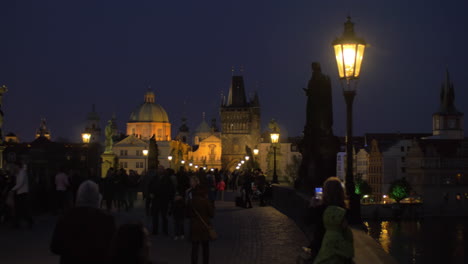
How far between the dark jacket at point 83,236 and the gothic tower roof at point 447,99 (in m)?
163

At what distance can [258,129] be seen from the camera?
16088cm

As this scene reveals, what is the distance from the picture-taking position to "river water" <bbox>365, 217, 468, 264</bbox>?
4640 cm

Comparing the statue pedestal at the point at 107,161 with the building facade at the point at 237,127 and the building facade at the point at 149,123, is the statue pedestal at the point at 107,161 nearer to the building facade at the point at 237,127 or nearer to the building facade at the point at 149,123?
the building facade at the point at 149,123

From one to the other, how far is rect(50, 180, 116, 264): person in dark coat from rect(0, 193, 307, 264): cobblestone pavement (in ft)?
19.9

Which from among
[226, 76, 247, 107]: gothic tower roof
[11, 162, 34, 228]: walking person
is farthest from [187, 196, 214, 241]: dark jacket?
[226, 76, 247, 107]: gothic tower roof

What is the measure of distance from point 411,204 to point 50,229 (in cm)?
6806

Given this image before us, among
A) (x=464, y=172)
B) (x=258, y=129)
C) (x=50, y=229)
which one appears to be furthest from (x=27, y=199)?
(x=258, y=129)

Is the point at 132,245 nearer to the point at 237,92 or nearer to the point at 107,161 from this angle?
the point at 107,161

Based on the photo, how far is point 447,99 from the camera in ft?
540

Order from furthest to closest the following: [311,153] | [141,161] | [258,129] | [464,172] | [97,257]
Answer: [258,129] → [141,161] → [464,172] → [311,153] → [97,257]

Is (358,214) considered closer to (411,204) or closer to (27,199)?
(27,199)

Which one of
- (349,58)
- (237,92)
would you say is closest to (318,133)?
(349,58)

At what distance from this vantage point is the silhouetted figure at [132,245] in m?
4.66

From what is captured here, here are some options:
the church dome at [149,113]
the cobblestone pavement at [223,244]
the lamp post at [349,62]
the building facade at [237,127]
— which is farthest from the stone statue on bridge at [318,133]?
the building facade at [237,127]
